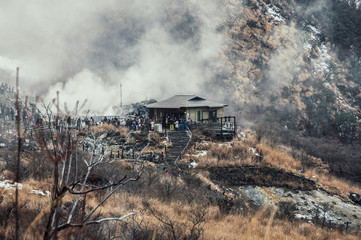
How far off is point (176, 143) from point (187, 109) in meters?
6.35

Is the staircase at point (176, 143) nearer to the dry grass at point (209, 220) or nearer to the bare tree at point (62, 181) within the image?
the dry grass at point (209, 220)

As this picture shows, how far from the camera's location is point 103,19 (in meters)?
61.0

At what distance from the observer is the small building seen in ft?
88.0

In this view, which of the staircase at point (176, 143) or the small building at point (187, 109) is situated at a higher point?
the small building at point (187, 109)

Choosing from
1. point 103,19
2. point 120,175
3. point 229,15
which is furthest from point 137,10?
point 120,175

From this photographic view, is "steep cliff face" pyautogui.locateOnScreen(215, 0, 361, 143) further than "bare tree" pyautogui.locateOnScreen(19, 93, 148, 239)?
Yes

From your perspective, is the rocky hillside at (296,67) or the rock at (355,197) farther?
the rocky hillside at (296,67)

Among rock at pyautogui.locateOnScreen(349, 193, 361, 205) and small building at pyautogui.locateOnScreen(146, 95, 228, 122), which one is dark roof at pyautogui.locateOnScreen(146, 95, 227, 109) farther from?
rock at pyautogui.locateOnScreen(349, 193, 361, 205)

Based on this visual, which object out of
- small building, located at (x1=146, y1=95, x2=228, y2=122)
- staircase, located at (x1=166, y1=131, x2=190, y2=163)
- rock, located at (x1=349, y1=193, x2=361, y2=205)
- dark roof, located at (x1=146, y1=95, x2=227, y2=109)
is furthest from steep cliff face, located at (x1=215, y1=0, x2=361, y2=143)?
rock, located at (x1=349, y1=193, x2=361, y2=205)

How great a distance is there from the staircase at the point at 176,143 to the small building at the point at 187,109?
13.7 feet

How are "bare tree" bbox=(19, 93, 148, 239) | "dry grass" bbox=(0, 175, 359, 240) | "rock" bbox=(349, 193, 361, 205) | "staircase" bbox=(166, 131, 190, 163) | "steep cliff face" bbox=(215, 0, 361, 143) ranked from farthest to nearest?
"steep cliff face" bbox=(215, 0, 361, 143), "staircase" bbox=(166, 131, 190, 163), "rock" bbox=(349, 193, 361, 205), "dry grass" bbox=(0, 175, 359, 240), "bare tree" bbox=(19, 93, 148, 239)

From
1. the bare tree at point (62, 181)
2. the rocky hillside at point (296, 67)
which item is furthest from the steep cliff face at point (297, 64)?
the bare tree at point (62, 181)

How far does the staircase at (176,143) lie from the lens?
768 inches

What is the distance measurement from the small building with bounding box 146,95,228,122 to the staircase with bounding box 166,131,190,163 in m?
4.17
